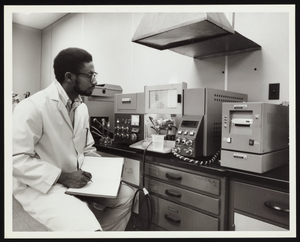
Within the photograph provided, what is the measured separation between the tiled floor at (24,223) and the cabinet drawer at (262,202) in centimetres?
104

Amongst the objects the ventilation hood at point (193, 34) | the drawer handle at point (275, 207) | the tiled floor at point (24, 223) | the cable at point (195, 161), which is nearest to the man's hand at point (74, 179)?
the tiled floor at point (24, 223)

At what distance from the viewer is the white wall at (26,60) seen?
13.9ft

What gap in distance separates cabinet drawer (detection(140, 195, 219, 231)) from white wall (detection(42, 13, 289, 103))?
1055 mm

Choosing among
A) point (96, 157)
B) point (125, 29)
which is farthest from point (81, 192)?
point (125, 29)

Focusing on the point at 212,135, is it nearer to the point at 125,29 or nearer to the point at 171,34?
the point at 171,34

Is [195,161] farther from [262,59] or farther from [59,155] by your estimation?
[262,59]

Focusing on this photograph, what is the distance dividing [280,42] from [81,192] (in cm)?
173

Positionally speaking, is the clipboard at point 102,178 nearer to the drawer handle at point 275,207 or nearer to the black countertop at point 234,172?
the black countertop at point 234,172

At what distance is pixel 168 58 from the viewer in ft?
8.05

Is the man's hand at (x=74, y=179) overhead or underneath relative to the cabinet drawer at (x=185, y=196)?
overhead

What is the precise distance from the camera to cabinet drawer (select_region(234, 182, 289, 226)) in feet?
3.33

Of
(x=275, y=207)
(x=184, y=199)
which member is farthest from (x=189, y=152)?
(x=275, y=207)

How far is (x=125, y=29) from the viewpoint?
2.92 m

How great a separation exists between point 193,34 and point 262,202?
116 centimetres
